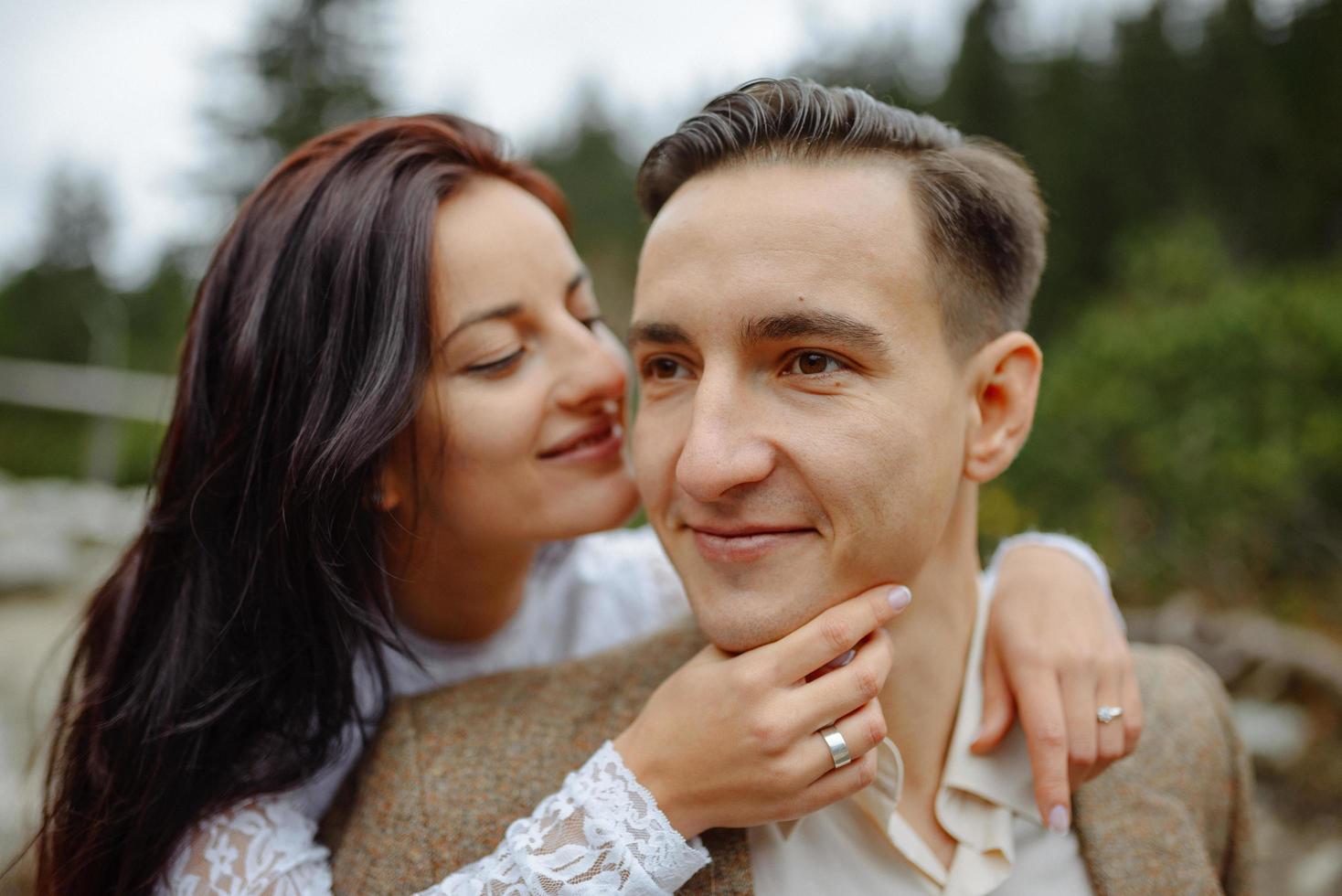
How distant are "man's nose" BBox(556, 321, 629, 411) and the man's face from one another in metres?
0.50

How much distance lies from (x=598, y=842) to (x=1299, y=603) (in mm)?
4936

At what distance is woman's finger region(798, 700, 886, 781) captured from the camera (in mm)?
1749

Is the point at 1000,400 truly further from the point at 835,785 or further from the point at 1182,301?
the point at 1182,301

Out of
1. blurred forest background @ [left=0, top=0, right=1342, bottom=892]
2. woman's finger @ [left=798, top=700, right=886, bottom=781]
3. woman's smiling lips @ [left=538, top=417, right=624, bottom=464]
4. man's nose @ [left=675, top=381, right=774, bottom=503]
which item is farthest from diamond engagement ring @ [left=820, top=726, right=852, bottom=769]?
blurred forest background @ [left=0, top=0, right=1342, bottom=892]

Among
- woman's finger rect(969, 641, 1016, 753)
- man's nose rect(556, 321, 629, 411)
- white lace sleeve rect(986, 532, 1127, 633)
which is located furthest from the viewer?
white lace sleeve rect(986, 532, 1127, 633)

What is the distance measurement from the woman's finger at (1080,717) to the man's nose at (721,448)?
904 mm

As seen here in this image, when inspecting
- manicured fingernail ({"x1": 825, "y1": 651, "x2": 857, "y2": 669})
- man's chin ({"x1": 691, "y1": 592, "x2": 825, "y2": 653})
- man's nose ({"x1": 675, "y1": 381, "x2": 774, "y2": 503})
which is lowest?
manicured fingernail ({"x1": 825, "y1": 651, "x2": 857, "y2": 669})

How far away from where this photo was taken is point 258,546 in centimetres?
222

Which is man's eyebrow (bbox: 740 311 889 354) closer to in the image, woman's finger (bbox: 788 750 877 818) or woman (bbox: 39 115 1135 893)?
woman (bbox: 39 115 1135 893)

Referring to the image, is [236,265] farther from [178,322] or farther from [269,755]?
[178,322]

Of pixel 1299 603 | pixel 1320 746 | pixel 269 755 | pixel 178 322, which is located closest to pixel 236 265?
pixel 269 755

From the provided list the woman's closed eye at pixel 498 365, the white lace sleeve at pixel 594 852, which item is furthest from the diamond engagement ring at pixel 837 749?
the woman's closed eye at pixel 498 365

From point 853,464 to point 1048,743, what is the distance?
78 cm

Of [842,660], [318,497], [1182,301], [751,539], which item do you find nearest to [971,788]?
[842,660]
